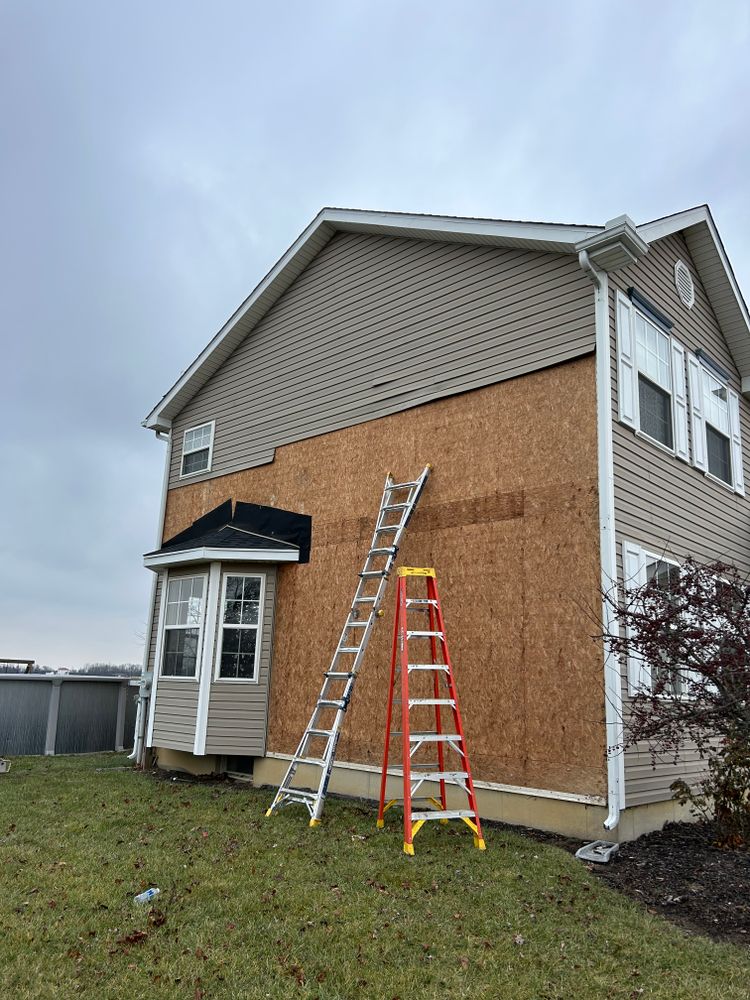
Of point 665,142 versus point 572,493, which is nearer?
point 572,493

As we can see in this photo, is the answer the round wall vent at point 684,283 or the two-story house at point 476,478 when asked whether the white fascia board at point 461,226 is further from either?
the round wall vent at point 684,283

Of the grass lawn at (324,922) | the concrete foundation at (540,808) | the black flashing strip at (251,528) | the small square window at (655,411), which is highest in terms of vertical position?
the small square window at (655,411)

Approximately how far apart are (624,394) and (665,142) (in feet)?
31.6

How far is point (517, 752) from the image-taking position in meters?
7.89

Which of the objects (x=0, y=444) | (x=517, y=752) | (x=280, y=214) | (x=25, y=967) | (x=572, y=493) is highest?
(x=280, y=214)

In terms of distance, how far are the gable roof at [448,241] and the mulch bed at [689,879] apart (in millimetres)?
6058

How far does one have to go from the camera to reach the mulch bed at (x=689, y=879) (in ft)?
17.4

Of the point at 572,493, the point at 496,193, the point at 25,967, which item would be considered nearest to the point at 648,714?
the point at 572,493

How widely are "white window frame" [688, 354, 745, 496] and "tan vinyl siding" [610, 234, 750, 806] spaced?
0.50 ft

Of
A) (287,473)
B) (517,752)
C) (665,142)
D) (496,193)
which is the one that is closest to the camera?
(517,752)

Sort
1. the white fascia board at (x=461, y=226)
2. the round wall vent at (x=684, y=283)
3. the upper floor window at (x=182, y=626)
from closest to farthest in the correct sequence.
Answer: the white fascia board at (x=461, y=226) → the round wall vent at (x=684, y=283) → the upper floor window at (x=182, y=626)

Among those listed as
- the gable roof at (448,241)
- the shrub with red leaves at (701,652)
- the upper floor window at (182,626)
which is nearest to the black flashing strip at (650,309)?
the gable roof at (448,241)

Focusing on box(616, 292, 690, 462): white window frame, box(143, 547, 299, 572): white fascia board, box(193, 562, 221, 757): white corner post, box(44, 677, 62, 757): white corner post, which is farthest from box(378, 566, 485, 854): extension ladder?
box(44, 677, 62, 757): white corner post

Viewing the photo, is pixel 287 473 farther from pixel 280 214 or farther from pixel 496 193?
pixel 496 193
